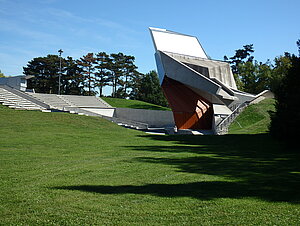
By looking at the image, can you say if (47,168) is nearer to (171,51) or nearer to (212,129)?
(212,129)

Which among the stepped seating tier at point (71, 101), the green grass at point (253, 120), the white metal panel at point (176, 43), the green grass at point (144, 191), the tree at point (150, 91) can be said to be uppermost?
the white metal panel at point (176, 43)

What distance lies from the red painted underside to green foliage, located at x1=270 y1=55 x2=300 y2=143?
13.5 m

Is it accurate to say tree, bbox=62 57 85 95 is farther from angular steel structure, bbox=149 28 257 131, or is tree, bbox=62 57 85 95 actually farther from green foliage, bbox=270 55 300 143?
green foliage, bbox=270 55 300 143

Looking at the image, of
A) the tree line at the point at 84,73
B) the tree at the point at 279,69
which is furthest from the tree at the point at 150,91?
Result: the tree at the point at 279,69

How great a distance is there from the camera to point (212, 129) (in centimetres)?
2839

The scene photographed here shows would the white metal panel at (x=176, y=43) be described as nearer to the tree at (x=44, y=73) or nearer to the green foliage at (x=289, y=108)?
the green foliage at (x=289, y=108)

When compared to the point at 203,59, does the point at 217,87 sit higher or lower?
lower

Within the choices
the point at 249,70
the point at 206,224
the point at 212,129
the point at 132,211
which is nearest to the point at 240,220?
the point at 206,224

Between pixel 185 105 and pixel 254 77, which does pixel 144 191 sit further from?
pixel 254 77

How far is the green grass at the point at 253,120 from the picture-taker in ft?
79.3

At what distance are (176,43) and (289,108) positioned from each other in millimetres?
21946

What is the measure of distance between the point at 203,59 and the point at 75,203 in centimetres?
2755

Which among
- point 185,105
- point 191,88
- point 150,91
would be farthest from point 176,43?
point 150,91

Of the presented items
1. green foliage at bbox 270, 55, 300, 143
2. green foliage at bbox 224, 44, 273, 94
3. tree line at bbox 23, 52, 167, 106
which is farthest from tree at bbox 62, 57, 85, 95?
green foliage at bbox 270, 55, 300, 143
